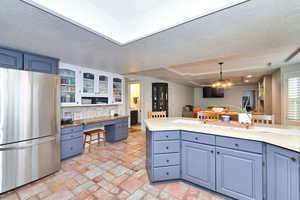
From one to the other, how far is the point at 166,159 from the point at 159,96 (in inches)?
150

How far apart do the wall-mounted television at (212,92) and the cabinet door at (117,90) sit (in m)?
6.59

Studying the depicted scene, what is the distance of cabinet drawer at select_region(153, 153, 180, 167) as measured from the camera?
185 cm

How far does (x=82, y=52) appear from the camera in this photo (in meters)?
2.20

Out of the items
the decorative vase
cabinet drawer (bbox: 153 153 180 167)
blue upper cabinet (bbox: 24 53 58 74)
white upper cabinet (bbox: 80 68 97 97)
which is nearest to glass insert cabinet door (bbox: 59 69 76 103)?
white upper cabinet (bbox: 80 68 97 97)

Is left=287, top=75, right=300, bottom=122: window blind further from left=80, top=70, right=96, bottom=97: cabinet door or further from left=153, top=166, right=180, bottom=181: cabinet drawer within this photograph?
left=80, top=70, right=96, bottom=97: cabinet door

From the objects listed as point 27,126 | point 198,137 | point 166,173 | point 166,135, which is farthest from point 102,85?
point 198,137

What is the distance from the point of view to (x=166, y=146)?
1.86 meters

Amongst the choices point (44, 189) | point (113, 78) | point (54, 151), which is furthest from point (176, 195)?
point (113, 78)

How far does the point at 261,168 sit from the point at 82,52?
3.07m

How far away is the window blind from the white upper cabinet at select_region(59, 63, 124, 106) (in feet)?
15.9

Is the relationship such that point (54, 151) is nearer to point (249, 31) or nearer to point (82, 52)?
point (82, 52)

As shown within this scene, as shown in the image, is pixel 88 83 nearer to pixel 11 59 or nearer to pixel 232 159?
pixel 11 59

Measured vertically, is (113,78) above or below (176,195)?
above

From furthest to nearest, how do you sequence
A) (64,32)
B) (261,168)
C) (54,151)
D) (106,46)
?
(54,151) < (106,46) < (64,32) < (261,168)
